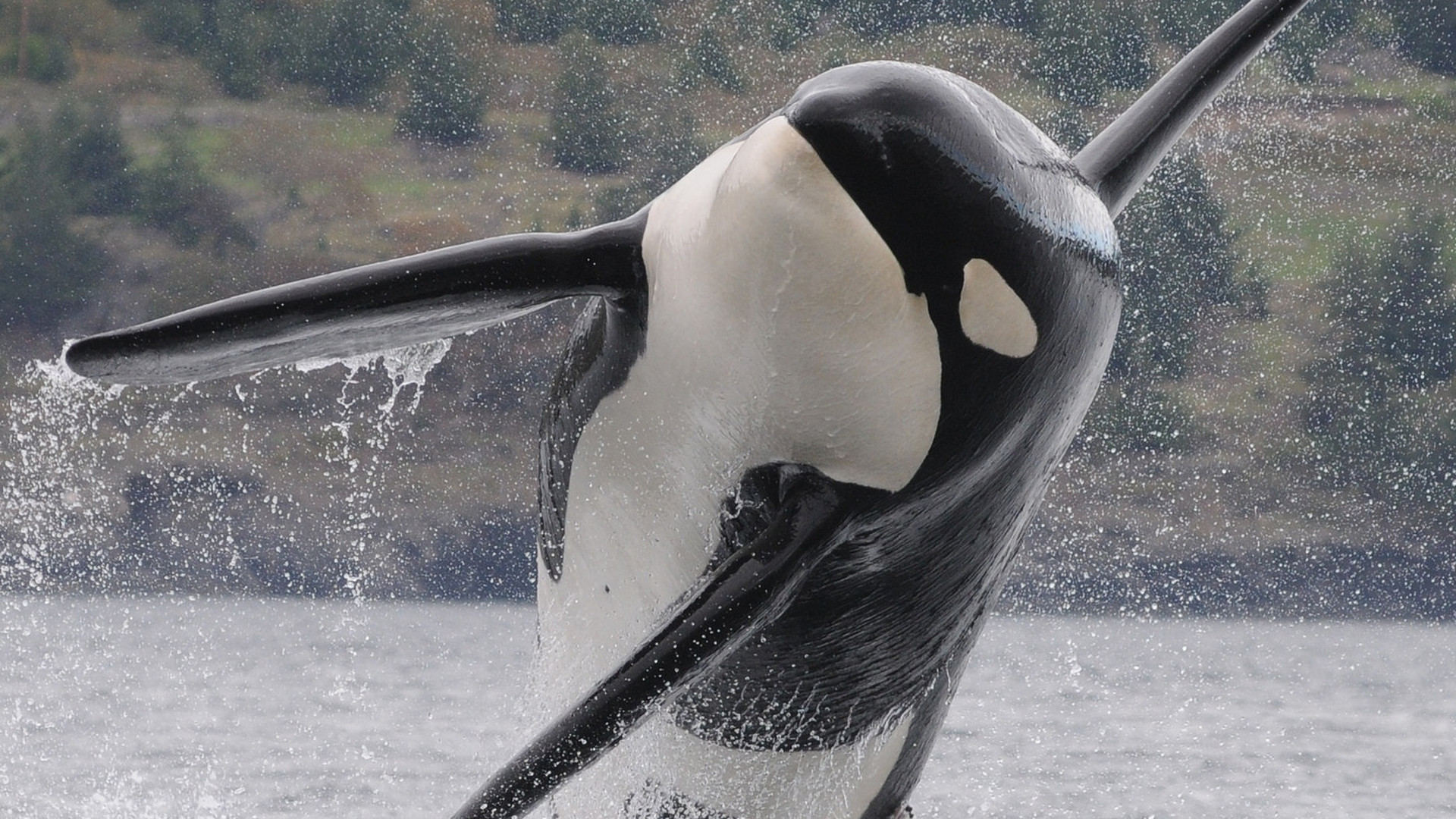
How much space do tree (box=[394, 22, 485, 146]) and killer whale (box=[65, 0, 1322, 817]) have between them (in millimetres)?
72135

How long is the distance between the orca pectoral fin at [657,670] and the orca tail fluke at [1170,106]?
1922 mm

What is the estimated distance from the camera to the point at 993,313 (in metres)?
4.02

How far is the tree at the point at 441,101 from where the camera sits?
247 feet

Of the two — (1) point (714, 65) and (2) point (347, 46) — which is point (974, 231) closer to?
(1) point (714, 65)

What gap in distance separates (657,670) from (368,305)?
1.27m

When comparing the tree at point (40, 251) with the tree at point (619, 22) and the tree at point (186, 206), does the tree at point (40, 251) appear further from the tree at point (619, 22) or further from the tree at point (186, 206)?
the tree at point (619, 22)

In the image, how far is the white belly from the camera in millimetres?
3914

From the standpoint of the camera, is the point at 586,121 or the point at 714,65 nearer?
the point at 586,121

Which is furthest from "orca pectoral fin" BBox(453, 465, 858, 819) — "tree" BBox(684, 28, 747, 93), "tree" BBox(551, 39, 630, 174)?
"tree" BBox(684, 28, 747, 93)

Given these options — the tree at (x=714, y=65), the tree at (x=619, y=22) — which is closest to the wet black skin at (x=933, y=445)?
the tree at (x=714, y=65)

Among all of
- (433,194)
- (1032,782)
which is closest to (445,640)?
(433,194)

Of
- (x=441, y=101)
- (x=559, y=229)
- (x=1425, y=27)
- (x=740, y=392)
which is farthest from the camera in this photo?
(x=1425, y=27)

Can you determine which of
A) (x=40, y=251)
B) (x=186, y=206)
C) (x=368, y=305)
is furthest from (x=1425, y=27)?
(x=368, y=305)

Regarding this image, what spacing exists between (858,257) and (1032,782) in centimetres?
2037
